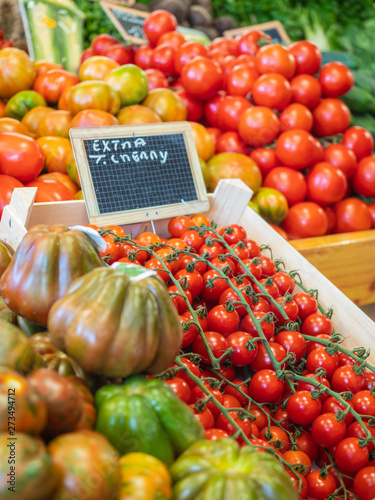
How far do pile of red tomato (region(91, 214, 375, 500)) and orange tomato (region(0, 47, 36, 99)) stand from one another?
129 centimetres

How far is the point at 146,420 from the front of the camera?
0.76 meters

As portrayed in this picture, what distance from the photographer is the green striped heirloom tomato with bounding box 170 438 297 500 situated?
645 millimetres

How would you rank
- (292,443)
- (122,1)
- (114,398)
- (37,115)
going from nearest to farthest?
(114,398)
(292,443)
(37,115)
(122,1)

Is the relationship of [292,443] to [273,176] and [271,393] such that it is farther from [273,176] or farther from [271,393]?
[273,176]

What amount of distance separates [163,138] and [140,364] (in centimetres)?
130

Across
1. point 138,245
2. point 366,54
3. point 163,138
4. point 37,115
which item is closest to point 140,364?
point 138,245

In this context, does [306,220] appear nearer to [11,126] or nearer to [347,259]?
[347,259]

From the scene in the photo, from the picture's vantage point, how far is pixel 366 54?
5.38m

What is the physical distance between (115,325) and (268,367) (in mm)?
691

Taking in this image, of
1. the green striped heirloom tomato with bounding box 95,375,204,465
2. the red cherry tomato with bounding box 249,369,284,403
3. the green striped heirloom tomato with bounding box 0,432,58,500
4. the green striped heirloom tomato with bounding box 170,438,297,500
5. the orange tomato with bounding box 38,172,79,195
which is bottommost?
the orange tomato with bounding box 38,172,79,195

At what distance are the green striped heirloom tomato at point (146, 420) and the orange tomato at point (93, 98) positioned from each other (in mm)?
1659

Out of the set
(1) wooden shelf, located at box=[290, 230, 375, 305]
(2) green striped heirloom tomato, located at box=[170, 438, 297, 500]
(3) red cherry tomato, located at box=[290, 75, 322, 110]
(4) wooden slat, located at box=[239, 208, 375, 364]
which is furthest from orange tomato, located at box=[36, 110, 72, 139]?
(2) green striped heirloom tomato, located at box=[170, 438, 297, 500]

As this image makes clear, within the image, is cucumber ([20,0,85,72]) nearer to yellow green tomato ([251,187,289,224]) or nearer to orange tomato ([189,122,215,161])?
orange tomato ([189,122,215,161])

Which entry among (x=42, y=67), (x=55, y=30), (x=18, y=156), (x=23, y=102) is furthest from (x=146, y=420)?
(x=55, y=30)
